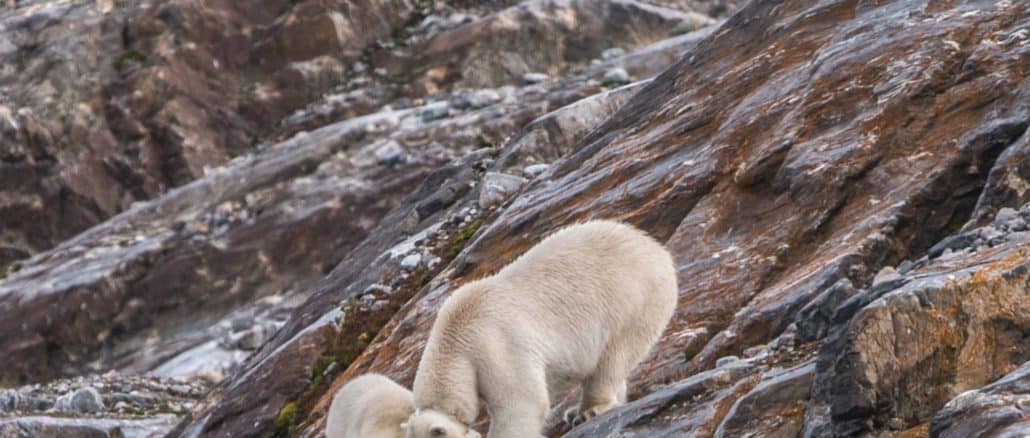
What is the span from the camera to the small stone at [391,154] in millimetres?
42531

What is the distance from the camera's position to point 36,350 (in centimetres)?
4053

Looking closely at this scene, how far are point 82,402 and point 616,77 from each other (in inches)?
781

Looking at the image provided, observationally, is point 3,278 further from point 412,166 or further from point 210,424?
point 210,424

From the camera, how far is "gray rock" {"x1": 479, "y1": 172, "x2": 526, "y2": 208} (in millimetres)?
23094

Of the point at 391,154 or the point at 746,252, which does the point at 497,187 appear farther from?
the point at 391,154

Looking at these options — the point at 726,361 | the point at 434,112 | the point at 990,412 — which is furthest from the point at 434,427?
the point at 434,112

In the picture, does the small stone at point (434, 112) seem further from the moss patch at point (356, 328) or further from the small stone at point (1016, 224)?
the small stone at point (1016, 224)

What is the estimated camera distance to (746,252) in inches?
617

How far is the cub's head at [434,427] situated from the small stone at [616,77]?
31.9 m

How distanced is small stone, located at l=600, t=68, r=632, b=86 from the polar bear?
2918 cm

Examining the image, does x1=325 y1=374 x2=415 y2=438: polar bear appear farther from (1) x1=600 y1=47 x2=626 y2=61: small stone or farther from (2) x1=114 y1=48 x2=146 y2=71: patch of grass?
(2) x1=114 y1=48 x2=146 y2=71: patch of grass

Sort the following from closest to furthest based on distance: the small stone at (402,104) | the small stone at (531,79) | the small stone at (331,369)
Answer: the small stone at (331,369) → the small stone at (531,79) → the small stone at (402,104)

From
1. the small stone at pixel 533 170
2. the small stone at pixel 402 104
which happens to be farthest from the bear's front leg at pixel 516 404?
the small stone at pixel 402 104

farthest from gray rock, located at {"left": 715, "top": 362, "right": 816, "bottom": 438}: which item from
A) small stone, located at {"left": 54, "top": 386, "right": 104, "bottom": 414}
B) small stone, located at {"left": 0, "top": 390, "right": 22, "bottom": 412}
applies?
small stone, located at {"left": 0, "top": 390, "right": 22, "bottom": 412}
